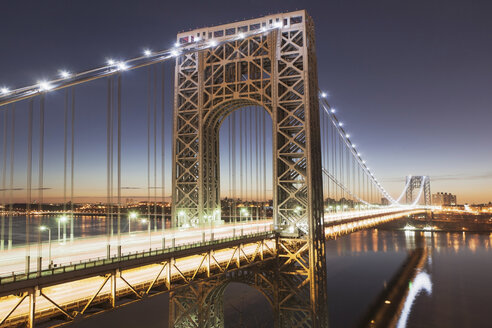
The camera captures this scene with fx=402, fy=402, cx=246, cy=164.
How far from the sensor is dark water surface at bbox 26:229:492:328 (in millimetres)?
45559

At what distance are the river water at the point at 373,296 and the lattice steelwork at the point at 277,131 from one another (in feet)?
45.3

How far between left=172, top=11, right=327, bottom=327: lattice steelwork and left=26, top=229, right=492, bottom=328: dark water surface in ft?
49.9

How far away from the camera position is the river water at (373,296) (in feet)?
149

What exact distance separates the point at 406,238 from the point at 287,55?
373 ft

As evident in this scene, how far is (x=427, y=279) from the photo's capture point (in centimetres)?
6788

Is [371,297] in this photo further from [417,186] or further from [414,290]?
[417,186]

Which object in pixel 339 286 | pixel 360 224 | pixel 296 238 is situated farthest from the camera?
pixel 339 286

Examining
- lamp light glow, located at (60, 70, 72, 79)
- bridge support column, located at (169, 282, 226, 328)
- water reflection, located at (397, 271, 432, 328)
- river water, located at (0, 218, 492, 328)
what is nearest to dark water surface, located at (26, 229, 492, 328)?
river water, located at (0, 218, 492, 328)

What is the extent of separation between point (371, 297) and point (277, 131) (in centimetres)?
3645

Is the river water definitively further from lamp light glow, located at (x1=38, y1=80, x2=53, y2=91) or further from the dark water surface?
lamp light glow, located at (x1=38, y1=80, x2=53, y2=91)

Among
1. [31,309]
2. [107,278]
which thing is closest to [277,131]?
[107,278]

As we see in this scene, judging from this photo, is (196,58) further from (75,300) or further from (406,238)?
(406,238)

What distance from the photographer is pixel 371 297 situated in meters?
56.0

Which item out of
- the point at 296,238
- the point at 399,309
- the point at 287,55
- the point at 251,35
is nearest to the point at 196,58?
the point at 251,35
